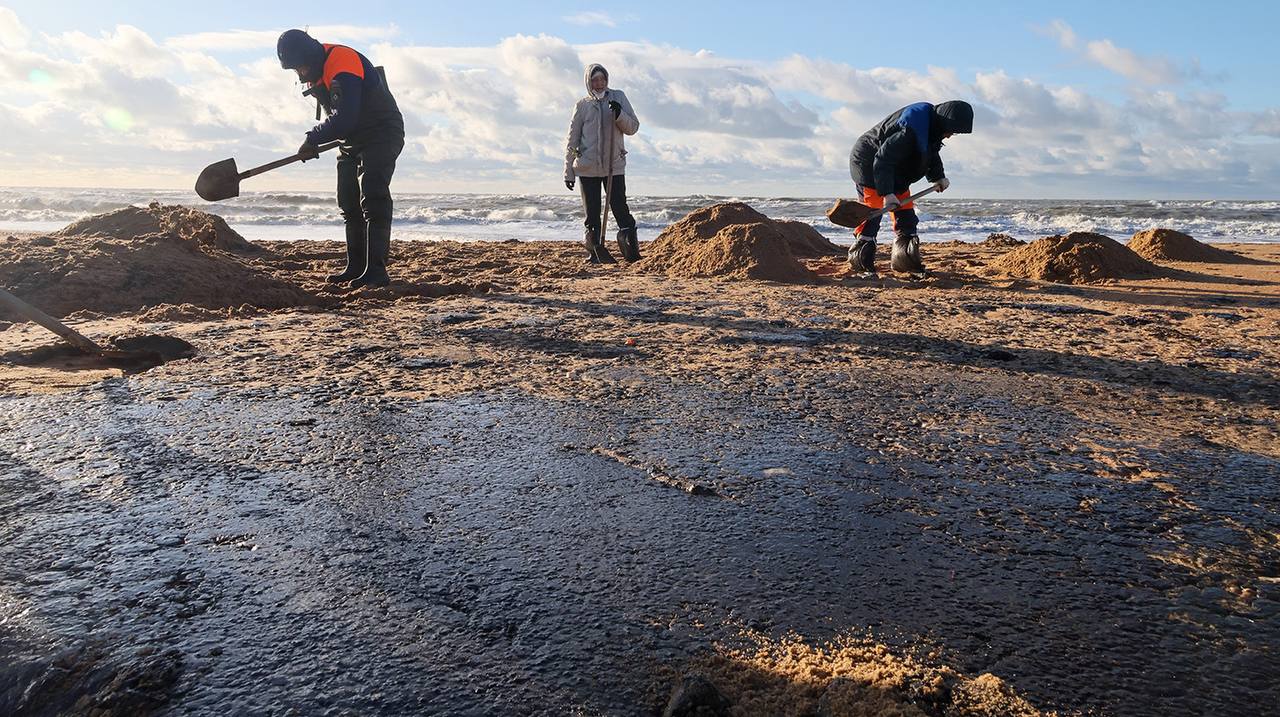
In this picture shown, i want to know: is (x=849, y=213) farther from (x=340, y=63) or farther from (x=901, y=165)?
(x=340, y=63)

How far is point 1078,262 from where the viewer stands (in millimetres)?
6969

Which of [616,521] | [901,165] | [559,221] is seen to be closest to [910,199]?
[901,165]

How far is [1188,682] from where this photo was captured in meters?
1.33

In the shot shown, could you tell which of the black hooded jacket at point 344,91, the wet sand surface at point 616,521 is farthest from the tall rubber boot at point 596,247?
the wet sand surface at point 616,521

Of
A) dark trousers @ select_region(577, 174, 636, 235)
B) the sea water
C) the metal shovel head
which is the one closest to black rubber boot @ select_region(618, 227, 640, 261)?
dark trousers @ select_region(577, 174, 636, 235)

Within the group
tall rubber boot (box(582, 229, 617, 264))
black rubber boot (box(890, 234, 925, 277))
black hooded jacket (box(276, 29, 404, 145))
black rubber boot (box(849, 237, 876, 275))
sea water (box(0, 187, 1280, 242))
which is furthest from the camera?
sea water (box(0, 187, 1280, 242))

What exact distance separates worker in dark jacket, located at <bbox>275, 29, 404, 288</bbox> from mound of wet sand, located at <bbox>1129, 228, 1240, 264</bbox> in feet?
25.0

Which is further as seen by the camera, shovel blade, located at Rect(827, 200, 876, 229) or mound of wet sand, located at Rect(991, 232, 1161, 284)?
shovel blade, located at Rect(827, 200, 876, 229)

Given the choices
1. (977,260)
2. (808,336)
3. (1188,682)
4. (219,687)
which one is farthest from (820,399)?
(977,260)

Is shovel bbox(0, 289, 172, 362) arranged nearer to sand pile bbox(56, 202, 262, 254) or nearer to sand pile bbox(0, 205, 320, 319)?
sand pile bbox(0, 205, 320, 319)

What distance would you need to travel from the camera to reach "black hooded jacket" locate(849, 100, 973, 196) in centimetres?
634

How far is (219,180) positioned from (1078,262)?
262 inches

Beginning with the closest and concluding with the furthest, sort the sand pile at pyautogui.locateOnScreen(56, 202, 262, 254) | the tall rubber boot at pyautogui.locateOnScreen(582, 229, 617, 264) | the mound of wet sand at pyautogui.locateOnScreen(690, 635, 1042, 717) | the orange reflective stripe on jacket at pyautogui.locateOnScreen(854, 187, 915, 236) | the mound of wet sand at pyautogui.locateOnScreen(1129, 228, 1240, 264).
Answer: the mound of wet sand at pyautogui.locateOnScreen(690, 635, 1042, 717), the orange reflective stripe on jacket at pyautogui.locateOnScreen(854, 187, 915, 236), the sand pile at pyautogui.locateOnScreen(56, 202, 262, 254), the tall rubber boot at pyautogui.locateOnScreen(582, 229, 617, 264), the mound of wet sand at pyautogui.locateOnScreen(1129, 228, 1240, 264)

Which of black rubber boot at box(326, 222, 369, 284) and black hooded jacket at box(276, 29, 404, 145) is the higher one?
black hooded jacket at box(276, 29, 404, 145)
